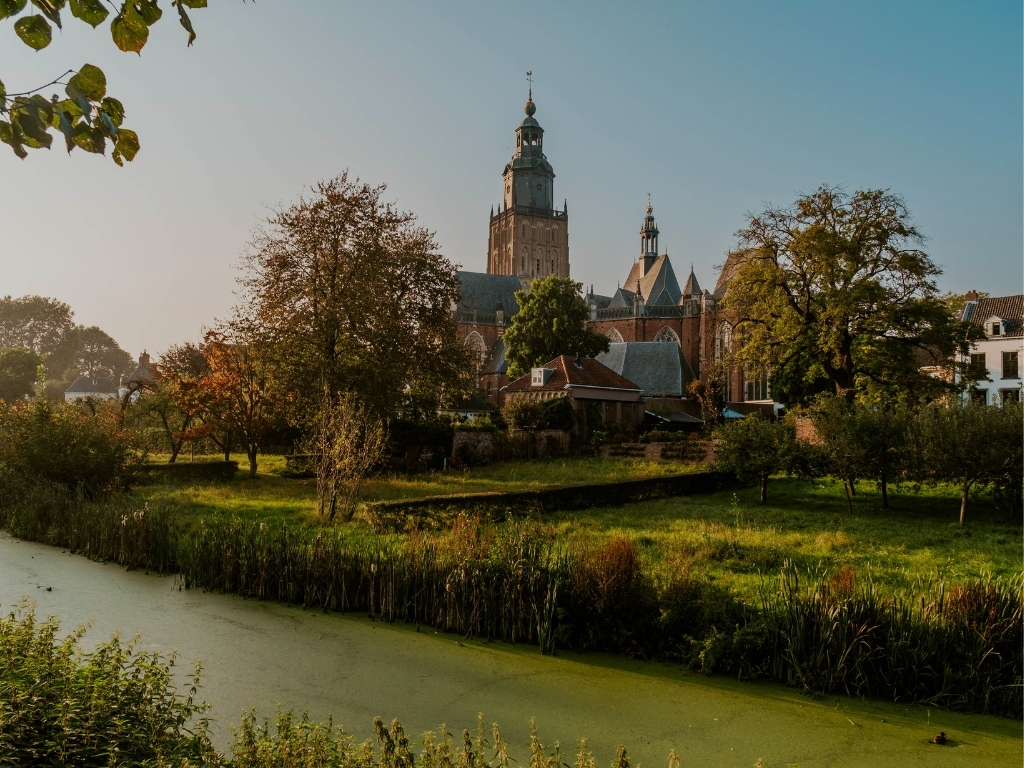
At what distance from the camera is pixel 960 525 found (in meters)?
16.5

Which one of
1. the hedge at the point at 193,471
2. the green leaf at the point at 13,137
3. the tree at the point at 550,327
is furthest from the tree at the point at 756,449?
the tree at the point at 550,327

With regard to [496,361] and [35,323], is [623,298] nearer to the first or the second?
[496,361]

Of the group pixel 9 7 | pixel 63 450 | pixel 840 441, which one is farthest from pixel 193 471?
pixel 9 7

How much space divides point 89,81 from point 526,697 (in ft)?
18.8

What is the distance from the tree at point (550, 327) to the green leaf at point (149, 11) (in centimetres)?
4530

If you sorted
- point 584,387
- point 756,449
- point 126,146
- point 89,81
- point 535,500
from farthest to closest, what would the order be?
point 584,387
point 756,449
point 535,500
point 126,146
point 89,81

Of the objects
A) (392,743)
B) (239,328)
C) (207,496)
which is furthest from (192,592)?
(239,328)

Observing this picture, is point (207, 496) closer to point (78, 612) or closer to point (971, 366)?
point (78, 612)

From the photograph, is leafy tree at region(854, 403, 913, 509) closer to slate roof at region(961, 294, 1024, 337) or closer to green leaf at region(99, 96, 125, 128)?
green leaf at region(99, 96, 125, 128)

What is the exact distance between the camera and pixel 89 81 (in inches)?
123

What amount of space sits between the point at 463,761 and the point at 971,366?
81.3ft

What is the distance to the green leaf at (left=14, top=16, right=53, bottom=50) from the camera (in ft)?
9.57

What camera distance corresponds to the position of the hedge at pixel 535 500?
47.7ft

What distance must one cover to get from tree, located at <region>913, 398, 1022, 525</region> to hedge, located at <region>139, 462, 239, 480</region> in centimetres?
1895
